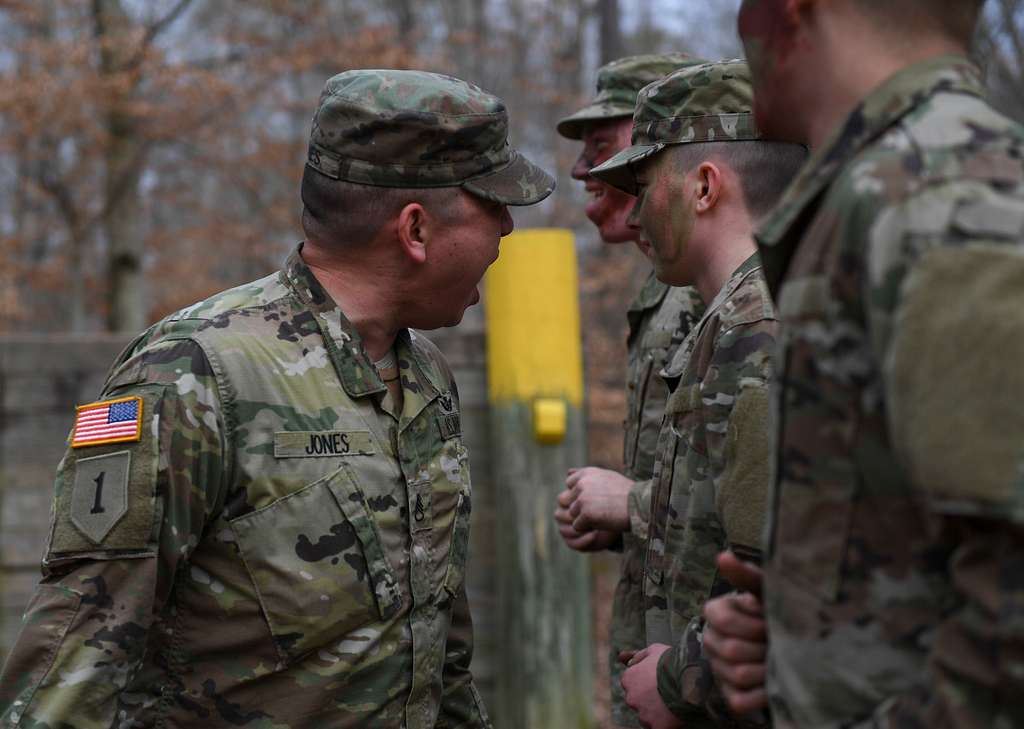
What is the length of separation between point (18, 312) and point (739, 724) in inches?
514

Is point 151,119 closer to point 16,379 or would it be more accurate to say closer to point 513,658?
point 16,379

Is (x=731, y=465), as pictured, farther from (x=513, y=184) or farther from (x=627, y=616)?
(x=627, y=616)

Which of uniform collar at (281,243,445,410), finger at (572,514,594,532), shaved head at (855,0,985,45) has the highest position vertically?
shaved head at (855,0,985,45)

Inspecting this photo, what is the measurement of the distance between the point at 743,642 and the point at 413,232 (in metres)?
1.28

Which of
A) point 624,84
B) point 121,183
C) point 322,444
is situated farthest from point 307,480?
point 121,183

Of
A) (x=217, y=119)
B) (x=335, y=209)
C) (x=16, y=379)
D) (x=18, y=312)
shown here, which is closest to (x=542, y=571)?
(x=16, y=379)

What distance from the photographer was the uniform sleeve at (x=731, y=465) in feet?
6.37

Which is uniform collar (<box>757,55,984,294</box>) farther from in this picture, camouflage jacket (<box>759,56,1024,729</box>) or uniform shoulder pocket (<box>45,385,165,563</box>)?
uniform shoulder pocket (<box>45,385,165,563</box>)

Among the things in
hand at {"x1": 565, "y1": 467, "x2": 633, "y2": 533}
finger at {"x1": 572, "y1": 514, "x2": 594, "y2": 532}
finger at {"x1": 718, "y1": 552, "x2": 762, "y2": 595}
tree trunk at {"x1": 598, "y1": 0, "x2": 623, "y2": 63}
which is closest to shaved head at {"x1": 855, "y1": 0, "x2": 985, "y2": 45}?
finger at {"x1": 718, "y1": 552, "x2": 762, "y2": 595}

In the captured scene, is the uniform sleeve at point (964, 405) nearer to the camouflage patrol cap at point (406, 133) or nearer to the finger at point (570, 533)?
the camouflage patrol cap at point (406, 133)

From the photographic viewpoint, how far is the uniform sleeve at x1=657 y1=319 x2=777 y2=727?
1940 millimetres

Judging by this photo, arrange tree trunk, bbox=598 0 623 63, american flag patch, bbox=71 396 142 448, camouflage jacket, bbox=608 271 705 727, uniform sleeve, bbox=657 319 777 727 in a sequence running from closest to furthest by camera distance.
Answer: uniform sleeve, bbox=657 319 777 727 → american flag patch, bbox=71 396 142 448 → camouflage jacket, bbox=608 271 705 727 → tree trunk, bbox=598 0 623 63

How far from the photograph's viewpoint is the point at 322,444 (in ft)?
7.43

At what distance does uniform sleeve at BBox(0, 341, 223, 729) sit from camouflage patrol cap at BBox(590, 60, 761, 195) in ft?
3.72
